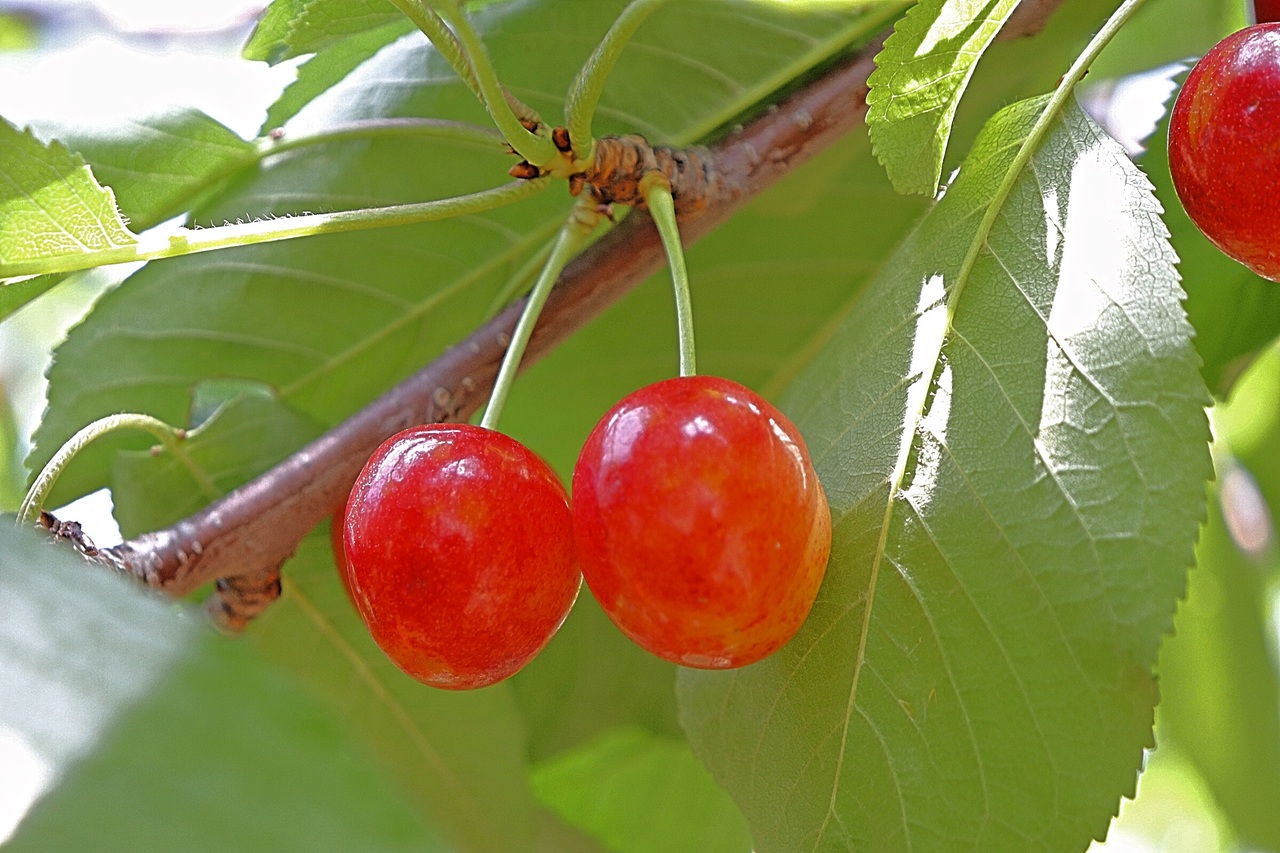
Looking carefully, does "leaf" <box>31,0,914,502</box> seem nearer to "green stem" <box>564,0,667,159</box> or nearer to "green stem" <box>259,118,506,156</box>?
"green stem" <box>259,118,506,156</box>

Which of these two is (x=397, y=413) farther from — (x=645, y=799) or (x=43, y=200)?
(x=645, y=799)

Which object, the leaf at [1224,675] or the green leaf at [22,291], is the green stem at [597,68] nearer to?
the green leaf at [22,291]

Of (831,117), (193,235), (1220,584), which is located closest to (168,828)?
(193,235)

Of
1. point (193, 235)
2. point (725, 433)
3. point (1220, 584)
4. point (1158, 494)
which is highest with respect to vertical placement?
point (193, 235)

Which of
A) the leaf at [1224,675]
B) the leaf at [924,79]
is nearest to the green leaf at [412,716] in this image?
the leaf at [924,79]

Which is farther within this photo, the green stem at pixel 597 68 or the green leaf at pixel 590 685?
the green leaf at pixel 590 685

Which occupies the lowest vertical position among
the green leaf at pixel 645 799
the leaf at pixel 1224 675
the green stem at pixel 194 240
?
the leaf at pixel 1224 675

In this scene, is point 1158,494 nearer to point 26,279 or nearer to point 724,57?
point 724,57

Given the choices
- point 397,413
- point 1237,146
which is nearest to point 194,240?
point 397,413
